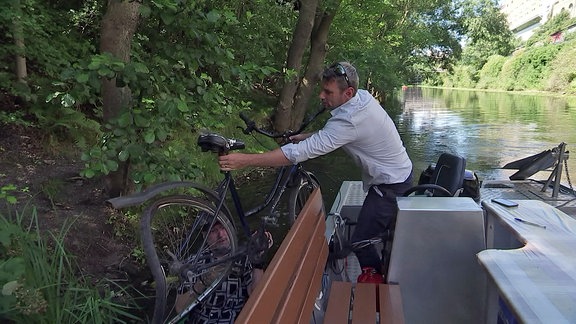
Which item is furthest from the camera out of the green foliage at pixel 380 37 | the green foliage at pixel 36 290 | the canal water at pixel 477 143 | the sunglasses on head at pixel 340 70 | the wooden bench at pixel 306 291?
the green foliage at pixel 380 37

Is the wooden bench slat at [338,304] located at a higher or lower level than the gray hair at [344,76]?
lower

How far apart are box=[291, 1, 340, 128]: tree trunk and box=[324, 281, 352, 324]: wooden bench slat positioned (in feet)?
31.6

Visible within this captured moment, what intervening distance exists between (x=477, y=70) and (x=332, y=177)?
237ft

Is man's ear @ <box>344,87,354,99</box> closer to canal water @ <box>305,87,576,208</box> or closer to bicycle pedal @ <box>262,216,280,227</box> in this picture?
bicycle pedal @ <box>262,216,280,227</box>

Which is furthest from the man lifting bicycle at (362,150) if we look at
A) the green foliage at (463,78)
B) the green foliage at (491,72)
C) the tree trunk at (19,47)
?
the green foliage at (463,78)

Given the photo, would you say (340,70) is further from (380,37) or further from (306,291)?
(380,37)

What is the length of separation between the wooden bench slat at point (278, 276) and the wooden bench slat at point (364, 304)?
0.48 meters

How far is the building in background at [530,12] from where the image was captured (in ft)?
246

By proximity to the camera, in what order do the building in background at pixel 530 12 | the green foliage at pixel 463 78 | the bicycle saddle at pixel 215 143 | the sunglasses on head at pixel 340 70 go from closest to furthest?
the bicycle saddle at pixel 215 143 → the sunglasses on head at pixel 340 70 → the building in background at pixel 530 12 → the green foliage at pixel 463 78

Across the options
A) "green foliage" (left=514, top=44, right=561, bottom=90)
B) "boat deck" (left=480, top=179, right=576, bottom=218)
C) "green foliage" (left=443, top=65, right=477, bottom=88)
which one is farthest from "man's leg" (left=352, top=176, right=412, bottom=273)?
"green foliage" (left=443, top=65, right=477, bottom=88)

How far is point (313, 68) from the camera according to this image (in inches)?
494

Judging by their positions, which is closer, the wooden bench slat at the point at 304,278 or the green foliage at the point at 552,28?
the wooden bench slat at the point at 304,278

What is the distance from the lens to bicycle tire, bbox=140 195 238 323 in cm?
270

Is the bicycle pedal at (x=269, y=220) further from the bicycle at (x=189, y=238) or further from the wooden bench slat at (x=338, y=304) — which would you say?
the wooden bench slat at (x=338, y=304)
